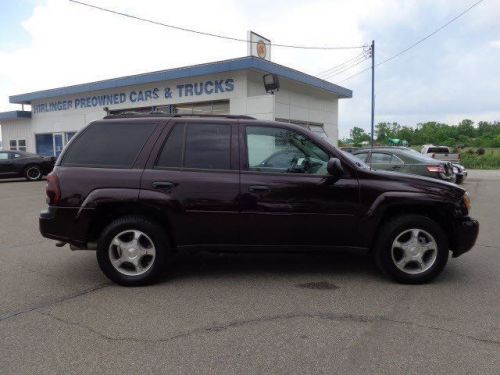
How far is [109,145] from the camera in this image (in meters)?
4.70

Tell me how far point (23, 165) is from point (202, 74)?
866 centimetres

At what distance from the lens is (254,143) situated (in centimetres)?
470

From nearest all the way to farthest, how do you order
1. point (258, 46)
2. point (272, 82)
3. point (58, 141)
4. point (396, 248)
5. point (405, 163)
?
point (396, 248) → point (405, 163) → point (272, 82) → point (258, 46) → point (58, 141)

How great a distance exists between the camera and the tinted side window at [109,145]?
4.64m

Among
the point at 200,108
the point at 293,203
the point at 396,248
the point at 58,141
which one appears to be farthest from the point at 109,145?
the point at 58,141

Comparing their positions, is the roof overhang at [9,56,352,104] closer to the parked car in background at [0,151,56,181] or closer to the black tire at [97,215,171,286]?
the parked car in background at [0,151,56,181]

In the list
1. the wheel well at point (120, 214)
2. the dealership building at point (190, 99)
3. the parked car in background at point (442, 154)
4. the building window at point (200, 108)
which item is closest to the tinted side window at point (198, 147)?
the wheel well at point (120, 214)

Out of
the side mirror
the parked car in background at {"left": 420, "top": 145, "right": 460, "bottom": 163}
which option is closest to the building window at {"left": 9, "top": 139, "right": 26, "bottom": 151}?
the parked car in background at {"left": 420, "top": 145, "right": 460, "bottom": 163}

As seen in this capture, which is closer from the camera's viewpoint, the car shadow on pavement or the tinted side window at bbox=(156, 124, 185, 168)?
the tinted side window at bbox=(156, 124, 185, 168)

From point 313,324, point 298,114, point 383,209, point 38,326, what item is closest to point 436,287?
point 383,209

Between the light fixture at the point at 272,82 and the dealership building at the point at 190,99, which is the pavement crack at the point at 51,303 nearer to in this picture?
the light fixture at the point at 272,82

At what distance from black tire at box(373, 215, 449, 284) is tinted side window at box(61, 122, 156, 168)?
2.78 meters

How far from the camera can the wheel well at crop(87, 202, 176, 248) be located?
15.0 ft

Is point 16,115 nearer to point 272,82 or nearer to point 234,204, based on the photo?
point 272,82
